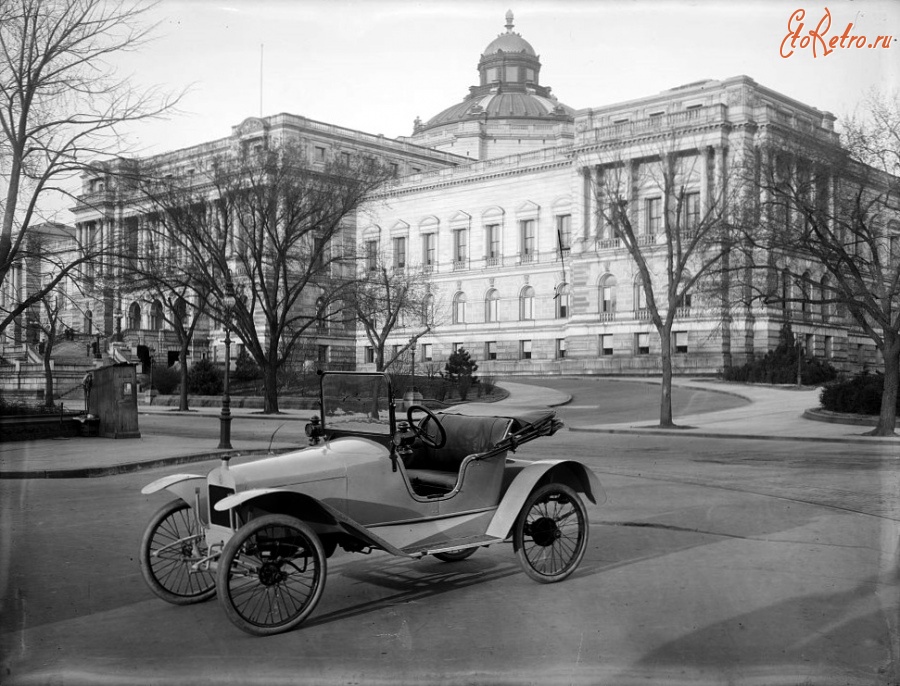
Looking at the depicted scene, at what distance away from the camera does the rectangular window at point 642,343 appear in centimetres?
6544

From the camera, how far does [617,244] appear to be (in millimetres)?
68625

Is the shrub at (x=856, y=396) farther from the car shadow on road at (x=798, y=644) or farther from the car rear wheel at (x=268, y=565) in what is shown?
the car rear wheel at (x=268, y=565)

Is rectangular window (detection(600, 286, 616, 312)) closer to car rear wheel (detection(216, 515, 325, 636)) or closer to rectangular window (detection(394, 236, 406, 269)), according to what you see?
rectangular window (detection(394, 236, 406, 269))

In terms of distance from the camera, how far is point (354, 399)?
310 inches

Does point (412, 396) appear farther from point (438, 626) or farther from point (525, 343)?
point (525, 343)

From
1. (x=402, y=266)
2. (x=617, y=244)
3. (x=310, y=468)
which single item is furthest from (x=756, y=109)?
(x=310, y=468)

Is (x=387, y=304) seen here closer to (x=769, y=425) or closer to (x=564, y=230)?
(x=769, y=425)

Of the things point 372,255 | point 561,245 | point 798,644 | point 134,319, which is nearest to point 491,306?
point 561,245

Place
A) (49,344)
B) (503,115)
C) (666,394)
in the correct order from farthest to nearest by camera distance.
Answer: (503,115) < (49,344) < (666,394)

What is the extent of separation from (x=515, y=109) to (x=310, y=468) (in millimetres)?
103638

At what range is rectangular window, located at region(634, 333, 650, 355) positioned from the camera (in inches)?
2576

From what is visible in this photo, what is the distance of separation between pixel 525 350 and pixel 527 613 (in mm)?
68941

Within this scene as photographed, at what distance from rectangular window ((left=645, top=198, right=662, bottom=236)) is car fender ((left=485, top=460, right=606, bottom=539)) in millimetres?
60005

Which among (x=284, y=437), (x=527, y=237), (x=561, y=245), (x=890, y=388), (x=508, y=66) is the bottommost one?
(x=284, y=437)
